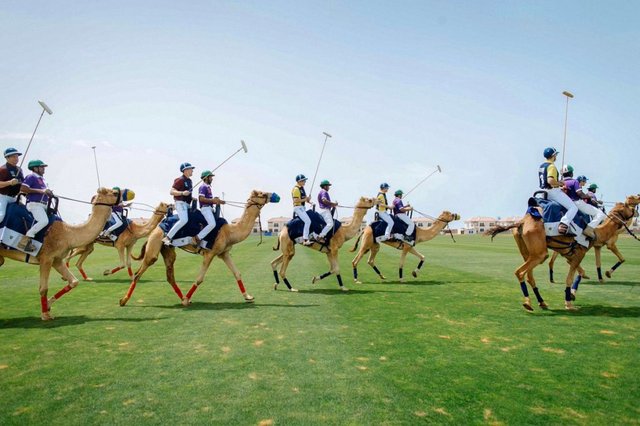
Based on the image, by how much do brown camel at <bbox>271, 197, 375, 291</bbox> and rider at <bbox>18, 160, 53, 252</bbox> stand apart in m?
6.90

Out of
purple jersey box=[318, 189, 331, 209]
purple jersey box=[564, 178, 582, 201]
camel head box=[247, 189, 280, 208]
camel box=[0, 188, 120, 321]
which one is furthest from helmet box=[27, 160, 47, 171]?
purple jersey box=[564, 178, 582, 201]

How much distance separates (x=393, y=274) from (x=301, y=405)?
15.3 metres

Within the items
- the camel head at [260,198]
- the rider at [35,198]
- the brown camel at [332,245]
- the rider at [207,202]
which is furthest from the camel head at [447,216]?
the rider at [35,198]

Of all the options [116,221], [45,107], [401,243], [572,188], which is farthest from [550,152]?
[116,221]

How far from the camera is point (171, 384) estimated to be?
5.51 m

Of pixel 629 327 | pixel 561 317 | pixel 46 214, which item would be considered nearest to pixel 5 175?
pixel 46 214

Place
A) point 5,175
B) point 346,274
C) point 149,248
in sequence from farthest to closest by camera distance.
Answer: point 346,274
point 149,248
point 5,175

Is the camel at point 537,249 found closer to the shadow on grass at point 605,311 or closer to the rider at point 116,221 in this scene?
the shadow on grass at point 605,311

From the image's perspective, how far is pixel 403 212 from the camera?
17938mm

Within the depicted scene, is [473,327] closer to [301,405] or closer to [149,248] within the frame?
[301,405]

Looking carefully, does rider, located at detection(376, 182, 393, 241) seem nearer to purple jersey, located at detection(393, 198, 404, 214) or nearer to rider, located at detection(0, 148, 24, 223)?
purple jersey, located at detection(393, 198, 404, 214)

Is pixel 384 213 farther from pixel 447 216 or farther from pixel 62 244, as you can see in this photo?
pixel 62 244

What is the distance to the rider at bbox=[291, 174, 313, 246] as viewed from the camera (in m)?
14.5

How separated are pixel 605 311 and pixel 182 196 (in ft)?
35.7
